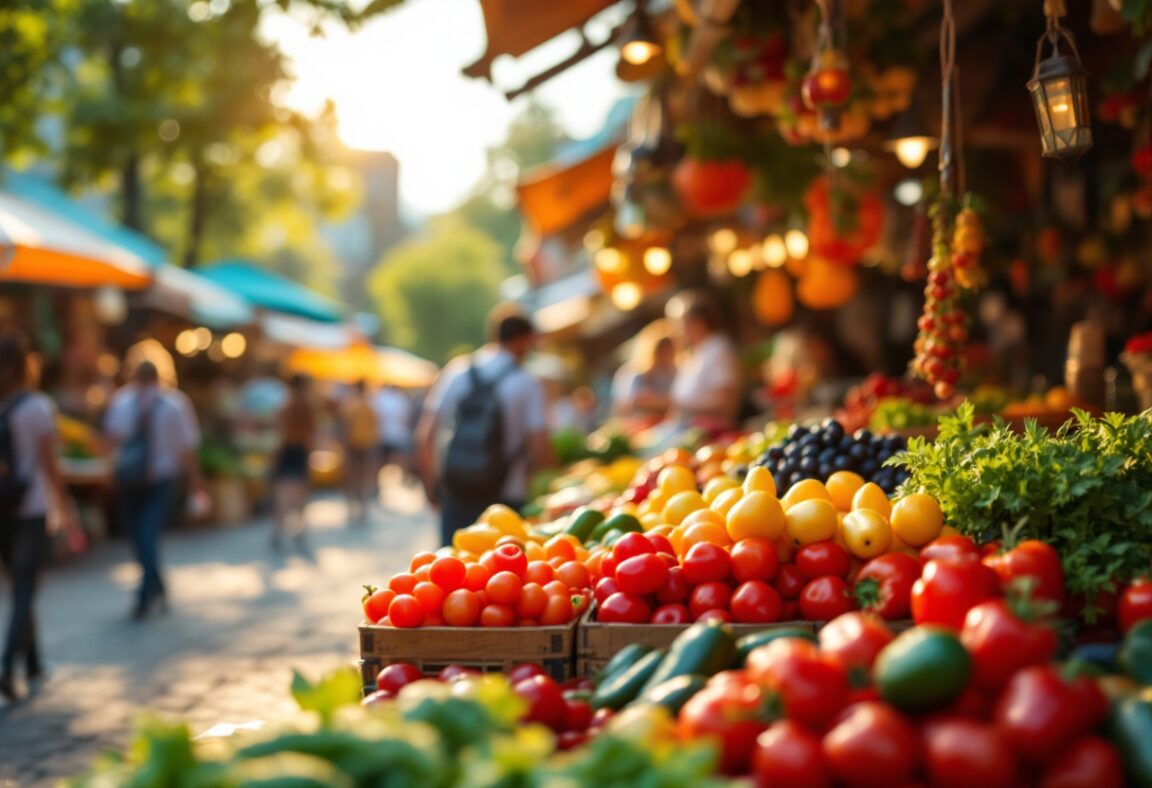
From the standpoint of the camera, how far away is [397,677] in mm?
3174

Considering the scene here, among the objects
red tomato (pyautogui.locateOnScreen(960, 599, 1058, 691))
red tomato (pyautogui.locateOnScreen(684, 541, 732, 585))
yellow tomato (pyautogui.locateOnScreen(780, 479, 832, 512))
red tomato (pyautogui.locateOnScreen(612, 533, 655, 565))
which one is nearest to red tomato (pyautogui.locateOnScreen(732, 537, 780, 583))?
red tomato (pyautogui.locateOnScreen(684, 541, 732, 585))

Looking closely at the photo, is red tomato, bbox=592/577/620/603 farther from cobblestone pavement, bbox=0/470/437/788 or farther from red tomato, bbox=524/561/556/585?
cobblestone pavement, bbox=0/470/437/788

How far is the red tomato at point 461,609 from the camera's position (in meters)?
3.56

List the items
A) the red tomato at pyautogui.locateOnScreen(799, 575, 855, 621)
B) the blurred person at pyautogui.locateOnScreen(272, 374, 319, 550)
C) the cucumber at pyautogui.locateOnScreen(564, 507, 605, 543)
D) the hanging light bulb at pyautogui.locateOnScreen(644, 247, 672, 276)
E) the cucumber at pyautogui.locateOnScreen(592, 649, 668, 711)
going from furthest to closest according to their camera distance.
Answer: the blurred person at pyautogui.locateOnScreen(272, 374, 319, 550) < the hanging light bulb at pyautogui.locateOnScreen(644, 247, 672, 276) < the cucumber at pyautogui.locateOnScreen(564, 507, 605, 543) < the red tomato at pyautogui.locateOnScreen(799, 575, 855, 621) < the cucumber at pyautogui.locateOnScreen(592, 649, 668, 711)

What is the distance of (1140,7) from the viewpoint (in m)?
4.16

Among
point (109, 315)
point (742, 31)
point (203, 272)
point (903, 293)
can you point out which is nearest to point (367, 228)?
point (203, 272)

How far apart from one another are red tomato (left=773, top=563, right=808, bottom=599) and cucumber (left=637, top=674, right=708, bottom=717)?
0.92m

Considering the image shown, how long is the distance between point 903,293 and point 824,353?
1243 millimetres

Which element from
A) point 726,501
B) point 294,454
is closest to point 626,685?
point 726,501

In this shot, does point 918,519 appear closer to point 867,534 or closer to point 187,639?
point 867,534

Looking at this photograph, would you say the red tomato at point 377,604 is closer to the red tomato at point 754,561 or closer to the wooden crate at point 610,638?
the wooden crate at point 610,638

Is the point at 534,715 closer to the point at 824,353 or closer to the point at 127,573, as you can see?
the point at 824,353

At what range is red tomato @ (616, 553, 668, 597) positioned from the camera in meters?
3.54

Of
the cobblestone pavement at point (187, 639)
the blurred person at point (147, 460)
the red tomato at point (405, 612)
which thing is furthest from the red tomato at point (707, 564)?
the blurred person at point (147, 460)
